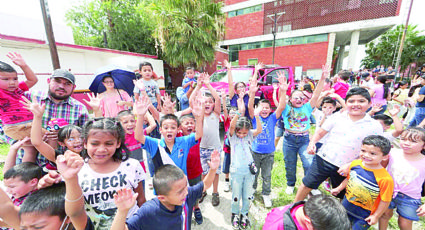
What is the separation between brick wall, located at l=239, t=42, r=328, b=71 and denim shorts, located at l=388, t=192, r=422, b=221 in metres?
20.1

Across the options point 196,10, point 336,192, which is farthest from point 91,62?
point 336,192

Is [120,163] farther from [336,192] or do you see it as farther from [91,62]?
[91,62]

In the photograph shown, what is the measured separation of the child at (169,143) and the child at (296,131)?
4.95ft

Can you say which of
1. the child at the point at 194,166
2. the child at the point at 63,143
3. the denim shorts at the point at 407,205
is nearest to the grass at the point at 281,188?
the denim shorts at the point at 407,205

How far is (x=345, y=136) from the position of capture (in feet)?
6.29

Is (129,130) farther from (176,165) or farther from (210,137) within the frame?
(210,137)

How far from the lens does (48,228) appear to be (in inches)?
40.3

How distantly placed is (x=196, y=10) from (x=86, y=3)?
1132 cm

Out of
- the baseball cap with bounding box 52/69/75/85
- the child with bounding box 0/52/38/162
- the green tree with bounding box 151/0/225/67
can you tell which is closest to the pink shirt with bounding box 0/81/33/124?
the child with bounding box 0/52/38/162

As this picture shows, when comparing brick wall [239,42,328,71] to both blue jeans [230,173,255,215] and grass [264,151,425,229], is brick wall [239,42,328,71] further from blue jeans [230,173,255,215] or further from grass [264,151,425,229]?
blue jeans [230,173,255,215]

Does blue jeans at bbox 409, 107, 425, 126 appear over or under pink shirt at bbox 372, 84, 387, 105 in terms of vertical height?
under

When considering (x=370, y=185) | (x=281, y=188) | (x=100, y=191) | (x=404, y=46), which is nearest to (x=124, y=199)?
(x=100, y=191)

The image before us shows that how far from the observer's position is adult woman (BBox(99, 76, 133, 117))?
8.91 feet

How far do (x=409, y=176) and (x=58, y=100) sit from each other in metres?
3.68
